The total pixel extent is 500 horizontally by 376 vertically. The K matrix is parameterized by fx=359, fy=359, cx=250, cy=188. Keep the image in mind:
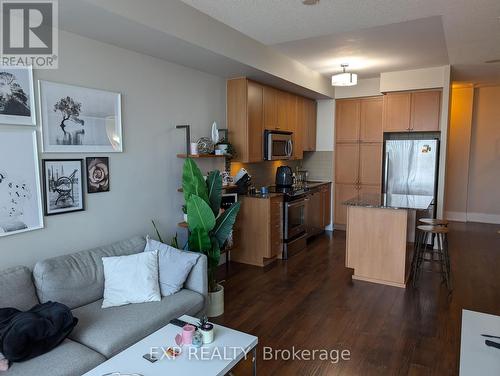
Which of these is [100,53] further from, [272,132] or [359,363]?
[359,363]

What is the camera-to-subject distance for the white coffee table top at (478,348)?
143 centimetres

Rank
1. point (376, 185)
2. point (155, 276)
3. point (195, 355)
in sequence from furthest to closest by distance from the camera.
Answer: point (376, 185)
point (155, 276)
point (195, 355)

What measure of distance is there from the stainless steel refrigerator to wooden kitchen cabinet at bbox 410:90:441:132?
0.87 ft

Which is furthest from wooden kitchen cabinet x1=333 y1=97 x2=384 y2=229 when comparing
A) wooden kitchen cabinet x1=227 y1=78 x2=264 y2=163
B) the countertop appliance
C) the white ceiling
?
wooden kitchen cabinet x1=227 y1=78 x2=264 y2=163

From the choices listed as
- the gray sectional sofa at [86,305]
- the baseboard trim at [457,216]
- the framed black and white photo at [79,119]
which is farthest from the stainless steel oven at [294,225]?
the baseboard trim at [457,216]

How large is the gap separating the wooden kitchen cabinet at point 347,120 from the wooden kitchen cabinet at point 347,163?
0.15m

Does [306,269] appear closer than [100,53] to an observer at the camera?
No

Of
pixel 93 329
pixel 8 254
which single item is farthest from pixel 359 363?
pixel 8 254

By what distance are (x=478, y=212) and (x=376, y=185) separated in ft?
9.21

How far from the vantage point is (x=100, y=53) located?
10.0ft

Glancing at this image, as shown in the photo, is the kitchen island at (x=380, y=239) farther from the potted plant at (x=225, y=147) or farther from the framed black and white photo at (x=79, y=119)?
the framed black and white photo at (x=79, y=119)

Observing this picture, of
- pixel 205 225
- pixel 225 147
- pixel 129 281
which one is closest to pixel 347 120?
pixel 225 147

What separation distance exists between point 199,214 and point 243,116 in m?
1.87

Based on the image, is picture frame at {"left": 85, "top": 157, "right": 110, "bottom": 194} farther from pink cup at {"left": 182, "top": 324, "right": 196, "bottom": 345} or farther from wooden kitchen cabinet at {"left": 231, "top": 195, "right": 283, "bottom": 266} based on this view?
wooden kitchen cabinet at {"left": 231, "top": 195, "right": 283, "bottom": 266}
